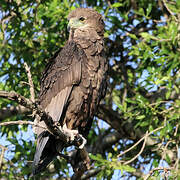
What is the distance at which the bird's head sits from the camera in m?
4.79

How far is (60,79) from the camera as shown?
14.1 ft

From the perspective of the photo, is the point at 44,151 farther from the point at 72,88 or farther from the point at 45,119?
the point at 45,119

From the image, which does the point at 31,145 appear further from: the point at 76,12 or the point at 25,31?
the point at 76,12

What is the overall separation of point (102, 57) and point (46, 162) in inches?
52.9

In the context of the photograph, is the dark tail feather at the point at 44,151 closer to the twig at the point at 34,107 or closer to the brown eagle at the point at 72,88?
the brown eagle at the point at 72,88

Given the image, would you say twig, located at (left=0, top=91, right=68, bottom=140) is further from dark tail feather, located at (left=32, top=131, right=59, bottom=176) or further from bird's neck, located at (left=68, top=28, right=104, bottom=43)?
bird's neck, located at (left=68, top=28, right=104, bottom=43)

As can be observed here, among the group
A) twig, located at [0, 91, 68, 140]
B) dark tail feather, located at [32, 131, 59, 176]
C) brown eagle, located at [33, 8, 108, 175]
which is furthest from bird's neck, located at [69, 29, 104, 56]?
twig, located at [0, 91, 68, 140]

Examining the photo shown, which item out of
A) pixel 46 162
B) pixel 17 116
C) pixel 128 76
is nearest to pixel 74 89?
pixel 46 162

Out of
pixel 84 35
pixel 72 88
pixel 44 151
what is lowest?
pixel 44 151

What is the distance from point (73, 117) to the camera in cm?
428

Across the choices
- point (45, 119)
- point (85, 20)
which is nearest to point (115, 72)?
point (85, 20)

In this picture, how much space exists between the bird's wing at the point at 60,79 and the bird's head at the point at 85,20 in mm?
471

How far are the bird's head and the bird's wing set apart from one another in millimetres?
471

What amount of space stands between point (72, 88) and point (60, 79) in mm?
197
